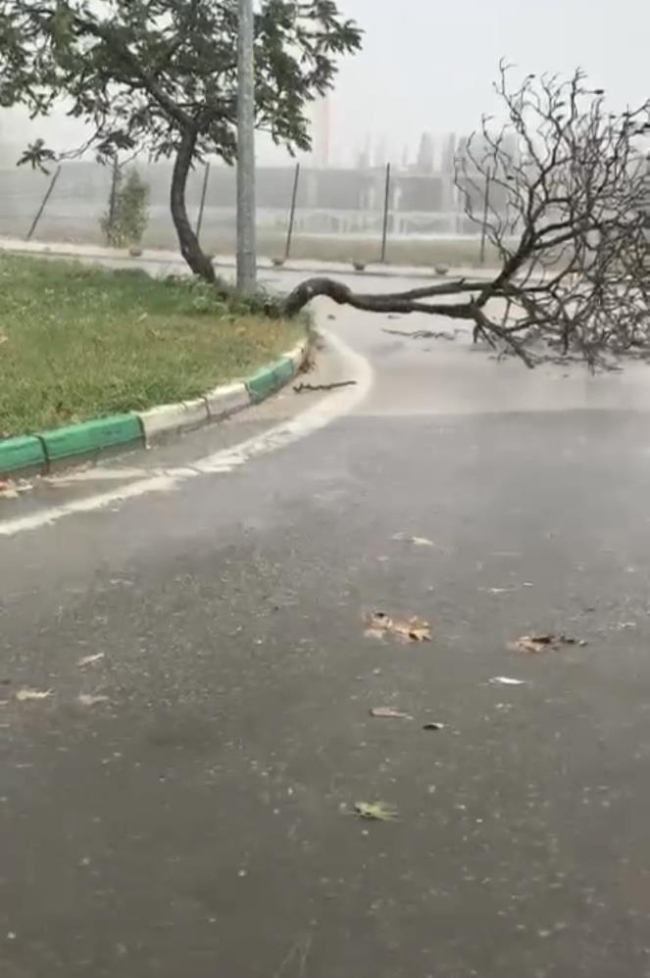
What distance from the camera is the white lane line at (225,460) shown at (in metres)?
6.18

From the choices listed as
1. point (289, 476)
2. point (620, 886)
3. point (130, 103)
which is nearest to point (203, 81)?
point (130, 103)

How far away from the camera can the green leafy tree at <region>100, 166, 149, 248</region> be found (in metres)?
32.2

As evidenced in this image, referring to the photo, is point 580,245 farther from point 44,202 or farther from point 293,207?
point 44,202

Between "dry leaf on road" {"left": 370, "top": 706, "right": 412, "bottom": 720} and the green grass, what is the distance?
3789mm

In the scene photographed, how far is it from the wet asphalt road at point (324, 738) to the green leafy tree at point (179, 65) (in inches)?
451

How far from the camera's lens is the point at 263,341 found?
39.5 ft

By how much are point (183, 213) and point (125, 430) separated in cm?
1090

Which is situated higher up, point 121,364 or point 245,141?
point 245,141

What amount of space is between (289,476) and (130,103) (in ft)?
40.7

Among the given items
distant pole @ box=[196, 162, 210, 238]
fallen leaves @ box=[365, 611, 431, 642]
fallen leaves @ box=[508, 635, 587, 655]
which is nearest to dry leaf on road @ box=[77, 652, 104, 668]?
fallen leaves @ box=[365, 611, 431, 642]

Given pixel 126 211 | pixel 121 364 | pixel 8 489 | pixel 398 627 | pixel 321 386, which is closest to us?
pixel 398 627

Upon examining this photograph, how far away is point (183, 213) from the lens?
18.1 metres

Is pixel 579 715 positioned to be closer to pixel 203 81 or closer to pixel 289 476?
pixel 289 476

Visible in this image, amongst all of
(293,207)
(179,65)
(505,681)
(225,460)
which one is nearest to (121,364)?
(225,460)
